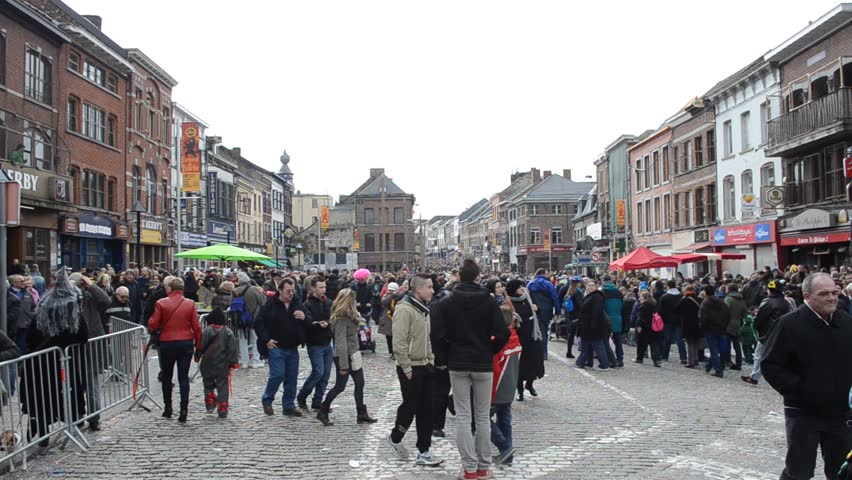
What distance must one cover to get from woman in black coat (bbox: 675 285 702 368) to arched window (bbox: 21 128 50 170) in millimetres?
20443

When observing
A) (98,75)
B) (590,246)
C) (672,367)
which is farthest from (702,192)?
(98,75)

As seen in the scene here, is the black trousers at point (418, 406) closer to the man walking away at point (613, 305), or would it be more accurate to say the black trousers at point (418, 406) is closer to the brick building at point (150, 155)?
the man walking away at point (613, 305)

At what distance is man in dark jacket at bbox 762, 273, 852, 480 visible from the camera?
518 cm

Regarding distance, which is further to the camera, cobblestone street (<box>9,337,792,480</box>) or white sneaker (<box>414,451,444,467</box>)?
white sneaker (<box>414,451,444,467</box>)

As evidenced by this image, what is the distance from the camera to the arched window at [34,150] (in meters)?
25.5

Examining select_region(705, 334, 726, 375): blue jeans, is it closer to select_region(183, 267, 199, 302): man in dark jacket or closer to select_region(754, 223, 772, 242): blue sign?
select_region(183, 267, 199, 302): man in dark jacket

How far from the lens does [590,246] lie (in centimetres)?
5491

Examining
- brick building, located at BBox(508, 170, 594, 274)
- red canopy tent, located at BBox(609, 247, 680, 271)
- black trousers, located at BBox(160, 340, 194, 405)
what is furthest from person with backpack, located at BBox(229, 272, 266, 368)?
brick building, located at BBox(508, 170, 594, 274)

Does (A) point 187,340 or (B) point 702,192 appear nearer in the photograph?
(A) point 187,340

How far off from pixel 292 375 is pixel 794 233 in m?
→ 23.4

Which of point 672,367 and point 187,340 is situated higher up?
point 187,340

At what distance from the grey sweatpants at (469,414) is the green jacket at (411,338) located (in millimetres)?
744

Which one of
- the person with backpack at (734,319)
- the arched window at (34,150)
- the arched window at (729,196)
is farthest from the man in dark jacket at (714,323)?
the arched window at (729,196)

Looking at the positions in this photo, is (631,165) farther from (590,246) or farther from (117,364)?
(117,364)
